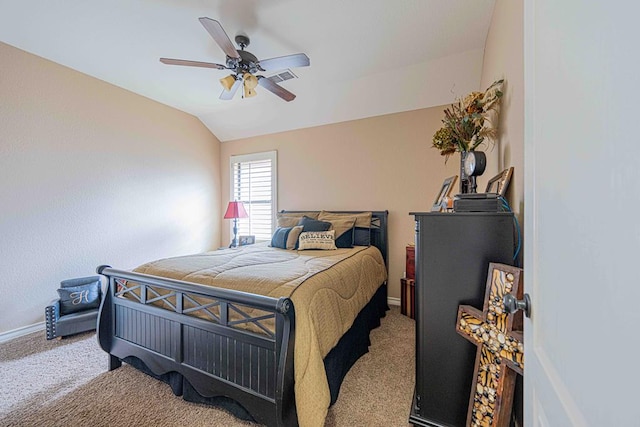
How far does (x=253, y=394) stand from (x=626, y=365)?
5.28ft

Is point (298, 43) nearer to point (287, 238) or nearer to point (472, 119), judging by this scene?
point (472, 119)

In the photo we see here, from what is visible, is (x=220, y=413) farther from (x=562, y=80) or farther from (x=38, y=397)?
(x=562, y=80)

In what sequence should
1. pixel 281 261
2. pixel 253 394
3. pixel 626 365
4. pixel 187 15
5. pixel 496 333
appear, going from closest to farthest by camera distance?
pixel 626 365, pixel 496 333, pixel 253 394, pixel 187 15, pixel 281 261

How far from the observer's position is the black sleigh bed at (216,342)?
1.43 m

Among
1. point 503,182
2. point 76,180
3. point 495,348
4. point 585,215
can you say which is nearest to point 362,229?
point 503,182

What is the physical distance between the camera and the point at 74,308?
2.75 m

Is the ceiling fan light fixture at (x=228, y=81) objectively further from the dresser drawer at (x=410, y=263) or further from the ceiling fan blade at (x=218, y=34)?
the dresser drawer at (x=410, y=263)

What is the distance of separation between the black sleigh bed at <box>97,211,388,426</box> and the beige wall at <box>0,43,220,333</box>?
57.2 inches

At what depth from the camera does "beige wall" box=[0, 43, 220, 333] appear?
8.85ft

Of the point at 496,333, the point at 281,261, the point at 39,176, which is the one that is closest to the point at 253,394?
the point at 281,261

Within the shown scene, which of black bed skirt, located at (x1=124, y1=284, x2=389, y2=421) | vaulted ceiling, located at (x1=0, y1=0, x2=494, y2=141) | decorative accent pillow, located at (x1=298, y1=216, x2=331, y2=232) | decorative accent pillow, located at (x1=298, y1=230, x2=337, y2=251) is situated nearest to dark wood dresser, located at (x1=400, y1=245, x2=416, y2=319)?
black bed skirt, located at (x1=124, y1=284, x2=389, y2=421)

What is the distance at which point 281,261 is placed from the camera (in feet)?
7.94

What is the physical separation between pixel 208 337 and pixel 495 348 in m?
1.56

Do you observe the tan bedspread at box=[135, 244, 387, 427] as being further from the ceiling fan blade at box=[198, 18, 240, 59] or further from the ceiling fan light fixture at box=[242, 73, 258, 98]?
the ceiling fan blade at box=[198, 18, 240, 59]
